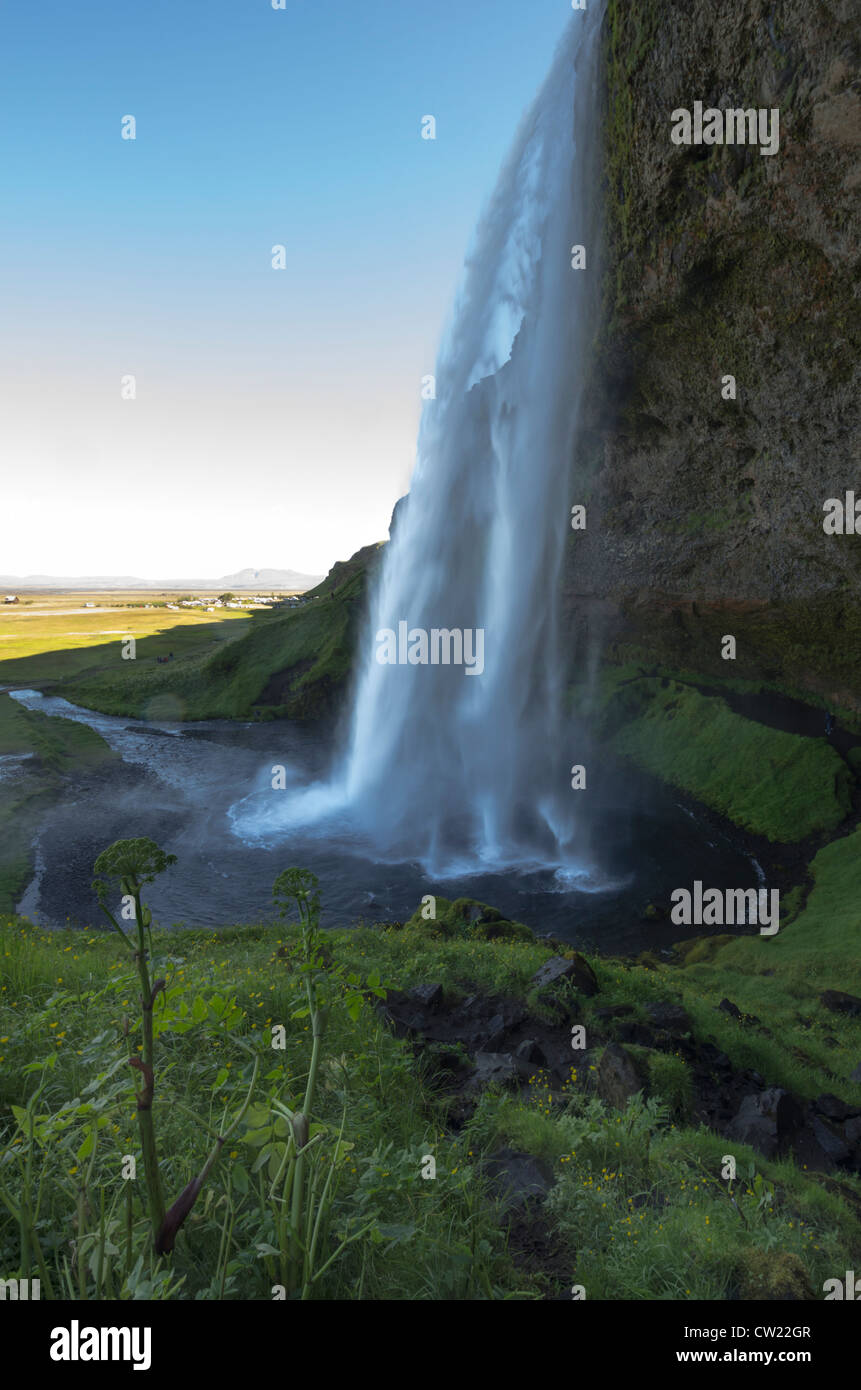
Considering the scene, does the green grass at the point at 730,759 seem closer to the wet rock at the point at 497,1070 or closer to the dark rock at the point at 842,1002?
the dark rock at the point at 842,1002

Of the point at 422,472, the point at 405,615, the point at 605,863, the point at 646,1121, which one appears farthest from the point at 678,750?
the point at 646,1121

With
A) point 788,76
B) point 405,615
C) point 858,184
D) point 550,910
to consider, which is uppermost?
point 788,76

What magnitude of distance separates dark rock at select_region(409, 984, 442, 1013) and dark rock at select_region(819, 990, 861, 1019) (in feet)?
32.4

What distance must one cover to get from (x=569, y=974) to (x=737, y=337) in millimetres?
21187

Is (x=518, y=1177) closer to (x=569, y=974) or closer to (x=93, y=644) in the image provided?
(x=569, y=974)

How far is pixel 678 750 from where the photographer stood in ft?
116

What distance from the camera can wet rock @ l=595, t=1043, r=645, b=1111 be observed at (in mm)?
8062

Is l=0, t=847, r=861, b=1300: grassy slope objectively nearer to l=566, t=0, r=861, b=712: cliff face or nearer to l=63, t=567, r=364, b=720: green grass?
l=566, t=0, r=861, b=712: cliff face

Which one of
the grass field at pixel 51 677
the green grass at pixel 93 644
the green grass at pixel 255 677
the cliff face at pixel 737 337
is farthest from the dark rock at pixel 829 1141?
the green grass at pixel 93 644

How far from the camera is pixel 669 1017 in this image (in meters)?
11.1

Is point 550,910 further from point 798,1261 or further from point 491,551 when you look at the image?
point 491,551

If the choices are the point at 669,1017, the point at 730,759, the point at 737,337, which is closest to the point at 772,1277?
the point at 669,1017

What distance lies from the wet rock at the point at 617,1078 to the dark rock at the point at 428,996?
8.92 feet

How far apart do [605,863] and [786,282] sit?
1975 centimetres
